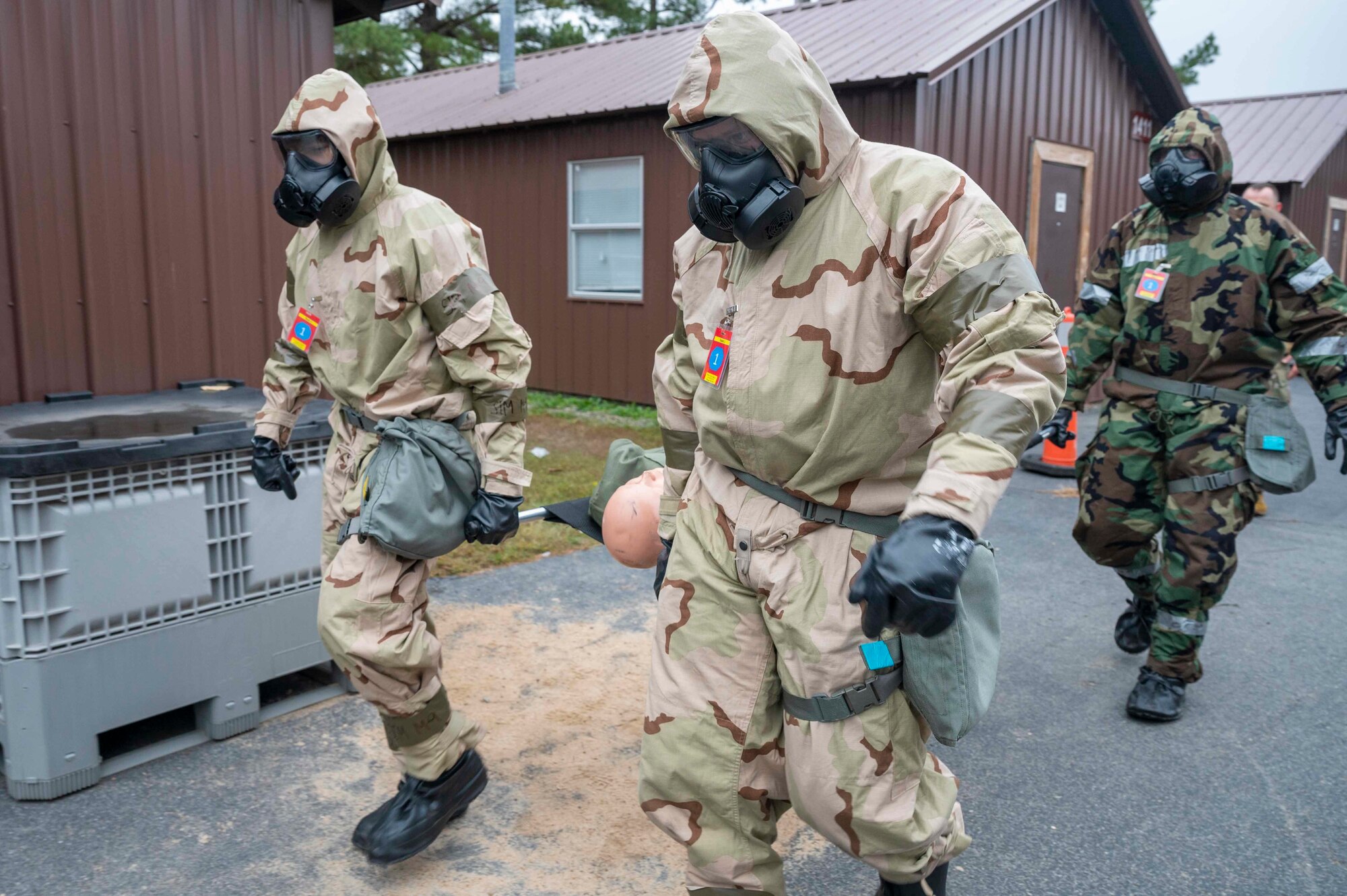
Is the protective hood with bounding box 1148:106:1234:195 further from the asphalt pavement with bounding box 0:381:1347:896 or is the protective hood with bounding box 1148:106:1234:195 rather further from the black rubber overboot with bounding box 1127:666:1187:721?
the asphalt pavement with bounding box 0:381:1347:896

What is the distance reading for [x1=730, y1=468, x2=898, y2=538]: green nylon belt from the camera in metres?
2.19

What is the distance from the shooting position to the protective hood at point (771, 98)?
213 cm

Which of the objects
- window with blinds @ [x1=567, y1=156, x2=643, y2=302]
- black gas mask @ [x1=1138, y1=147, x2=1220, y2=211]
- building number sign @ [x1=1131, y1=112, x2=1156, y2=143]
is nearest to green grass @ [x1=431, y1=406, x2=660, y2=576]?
window with blinds @ [x1=567, y1=156, x2=643, y2=302]

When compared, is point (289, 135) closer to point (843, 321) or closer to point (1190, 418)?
point (843, 321)

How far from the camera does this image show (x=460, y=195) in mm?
13930

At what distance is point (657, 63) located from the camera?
12.7m

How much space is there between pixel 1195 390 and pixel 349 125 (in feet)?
10.8

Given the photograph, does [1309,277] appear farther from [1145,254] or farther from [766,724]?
[766,724]

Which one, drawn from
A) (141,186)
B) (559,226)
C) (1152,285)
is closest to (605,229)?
(559,226)

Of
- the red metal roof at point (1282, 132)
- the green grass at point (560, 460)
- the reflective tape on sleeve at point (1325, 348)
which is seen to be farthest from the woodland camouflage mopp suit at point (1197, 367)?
the red metal roof at point (1282, 132)

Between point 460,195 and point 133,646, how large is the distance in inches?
441

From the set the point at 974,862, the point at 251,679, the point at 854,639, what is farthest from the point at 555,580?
the point at 854,639

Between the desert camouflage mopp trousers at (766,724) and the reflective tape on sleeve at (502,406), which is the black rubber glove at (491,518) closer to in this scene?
the reflective tape on sleeve at (502,406)

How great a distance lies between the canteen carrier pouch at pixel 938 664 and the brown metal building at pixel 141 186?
3.58 m
